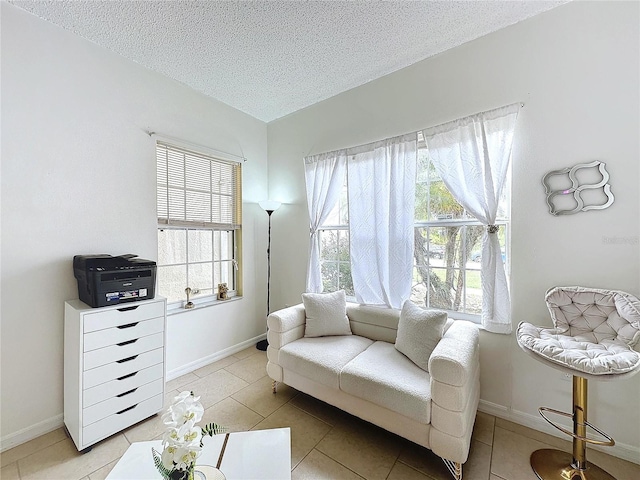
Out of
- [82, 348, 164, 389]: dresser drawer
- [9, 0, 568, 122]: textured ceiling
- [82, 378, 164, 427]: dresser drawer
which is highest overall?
[9, 0, 568, 122]: textured ceiling

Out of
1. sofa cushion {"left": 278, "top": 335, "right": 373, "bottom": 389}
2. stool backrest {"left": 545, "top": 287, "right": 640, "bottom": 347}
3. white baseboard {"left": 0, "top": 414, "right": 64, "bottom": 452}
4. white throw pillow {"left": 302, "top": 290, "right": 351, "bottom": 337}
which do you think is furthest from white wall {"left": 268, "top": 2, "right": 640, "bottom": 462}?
white baseboard {"left": 0, "top": 414, "right": 64, "bottom": 452}

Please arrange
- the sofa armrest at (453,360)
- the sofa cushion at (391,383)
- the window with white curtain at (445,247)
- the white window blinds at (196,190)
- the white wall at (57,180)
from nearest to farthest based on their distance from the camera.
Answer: the sofa armrest at (453,360)
the sofa cushion at (391,383)
the white wall at (57,180)
the window with white curtain at (445,247)
the white window blinds at (196,190)

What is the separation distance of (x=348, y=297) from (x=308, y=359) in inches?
39.4

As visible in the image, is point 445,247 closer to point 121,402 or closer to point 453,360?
point 453,360

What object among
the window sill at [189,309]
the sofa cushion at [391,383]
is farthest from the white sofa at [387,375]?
the window sill at [189,309]

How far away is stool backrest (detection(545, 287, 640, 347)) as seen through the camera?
146 cm

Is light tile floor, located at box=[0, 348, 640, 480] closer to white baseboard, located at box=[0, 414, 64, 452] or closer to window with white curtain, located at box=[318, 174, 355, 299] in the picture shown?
white baseboard, located at box=[0, 414, 64, 452]

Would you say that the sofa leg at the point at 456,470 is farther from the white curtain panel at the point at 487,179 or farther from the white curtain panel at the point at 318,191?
the white curtain panel at the point at 318,191

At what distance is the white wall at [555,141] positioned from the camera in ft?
5.14

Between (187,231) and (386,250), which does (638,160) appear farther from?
(187,231)

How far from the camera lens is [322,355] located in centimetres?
199

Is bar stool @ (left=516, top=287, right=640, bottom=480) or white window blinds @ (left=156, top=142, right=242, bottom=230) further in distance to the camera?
white window blinds @ (left=156, top=142, right=242, bottom=230)

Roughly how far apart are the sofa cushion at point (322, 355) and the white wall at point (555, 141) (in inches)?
40.2

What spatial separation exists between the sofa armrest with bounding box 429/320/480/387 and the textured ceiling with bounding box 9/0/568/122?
Result: 7.24 ft
